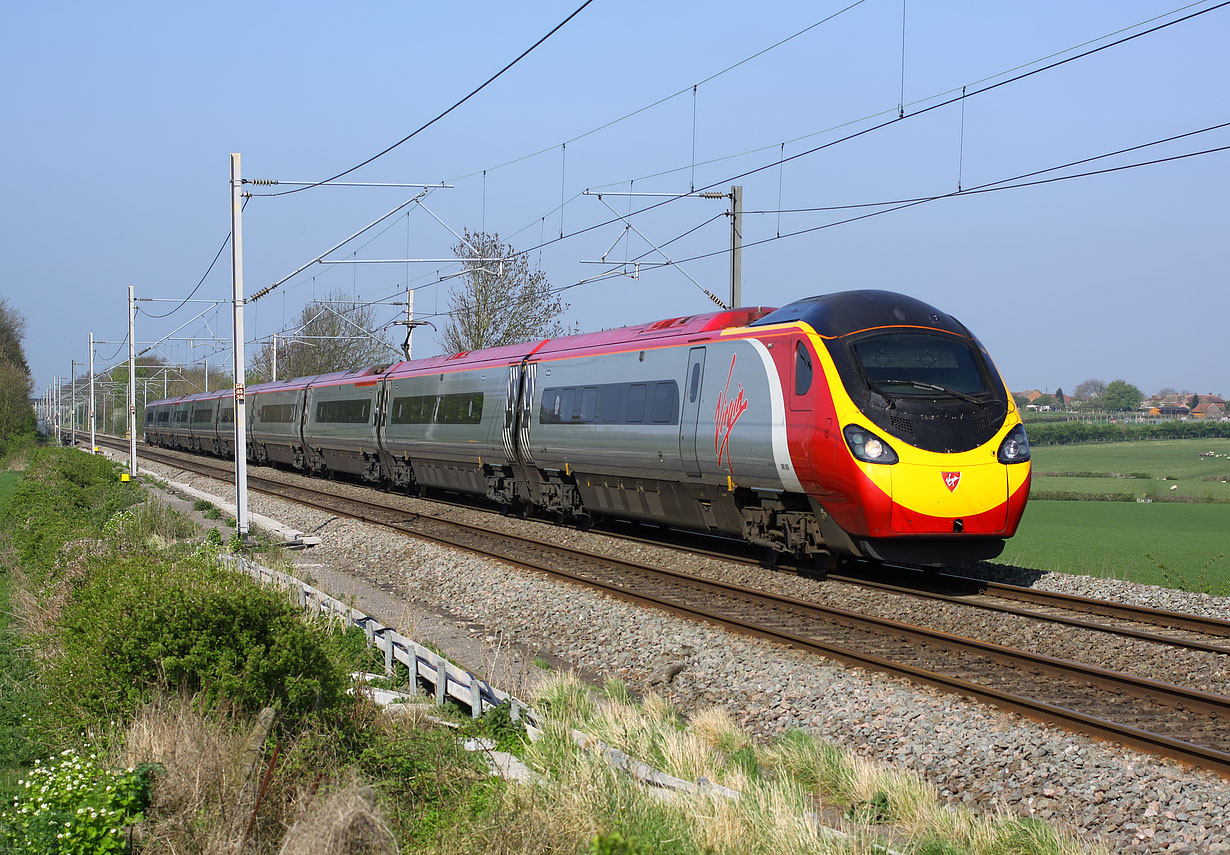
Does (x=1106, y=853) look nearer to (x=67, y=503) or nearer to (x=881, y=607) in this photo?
(x=881, y=607)

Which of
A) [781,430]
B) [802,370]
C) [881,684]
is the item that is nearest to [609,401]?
[781,430]

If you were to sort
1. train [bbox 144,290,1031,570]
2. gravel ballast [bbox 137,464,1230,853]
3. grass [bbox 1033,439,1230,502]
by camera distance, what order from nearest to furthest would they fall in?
gravel ballast [bbox 137,464,1230,853] → train [bbox 144,290,1031,570] → grass [bbox 1033,439,1230,502]

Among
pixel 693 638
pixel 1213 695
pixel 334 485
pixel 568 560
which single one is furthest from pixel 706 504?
pixel 334 485

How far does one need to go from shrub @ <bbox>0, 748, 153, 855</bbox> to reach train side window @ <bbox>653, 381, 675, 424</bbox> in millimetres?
10171

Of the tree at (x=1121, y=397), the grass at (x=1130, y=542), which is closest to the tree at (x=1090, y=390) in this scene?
the tree at (x=1121, y=397)

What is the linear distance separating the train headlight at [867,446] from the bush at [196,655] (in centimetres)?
616

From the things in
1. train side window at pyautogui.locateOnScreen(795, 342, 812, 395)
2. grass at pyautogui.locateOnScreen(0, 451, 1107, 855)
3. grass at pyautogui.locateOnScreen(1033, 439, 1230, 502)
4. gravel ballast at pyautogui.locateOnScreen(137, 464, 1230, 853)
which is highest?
train side window at pyautogui.locateOnScreen(795, 342, 812, 395)

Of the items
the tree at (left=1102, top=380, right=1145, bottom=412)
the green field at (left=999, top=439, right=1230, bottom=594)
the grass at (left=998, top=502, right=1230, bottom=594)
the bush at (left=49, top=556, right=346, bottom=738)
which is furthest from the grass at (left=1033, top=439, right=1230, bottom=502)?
the bush at (left=49, top=556, right=346, bottom=738)

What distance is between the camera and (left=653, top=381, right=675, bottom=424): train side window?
14.8 metres

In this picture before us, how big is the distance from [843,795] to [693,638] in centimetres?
406

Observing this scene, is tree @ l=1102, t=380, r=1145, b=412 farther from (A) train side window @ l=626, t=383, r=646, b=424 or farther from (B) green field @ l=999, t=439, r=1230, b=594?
Answer: (A) train side window @ l=626, t=383, r=646, b=424

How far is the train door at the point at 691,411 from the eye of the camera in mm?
14125

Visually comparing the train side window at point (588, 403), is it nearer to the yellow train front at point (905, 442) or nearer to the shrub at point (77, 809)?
the yellow train front at point (905, 442)

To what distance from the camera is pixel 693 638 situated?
9.98m
